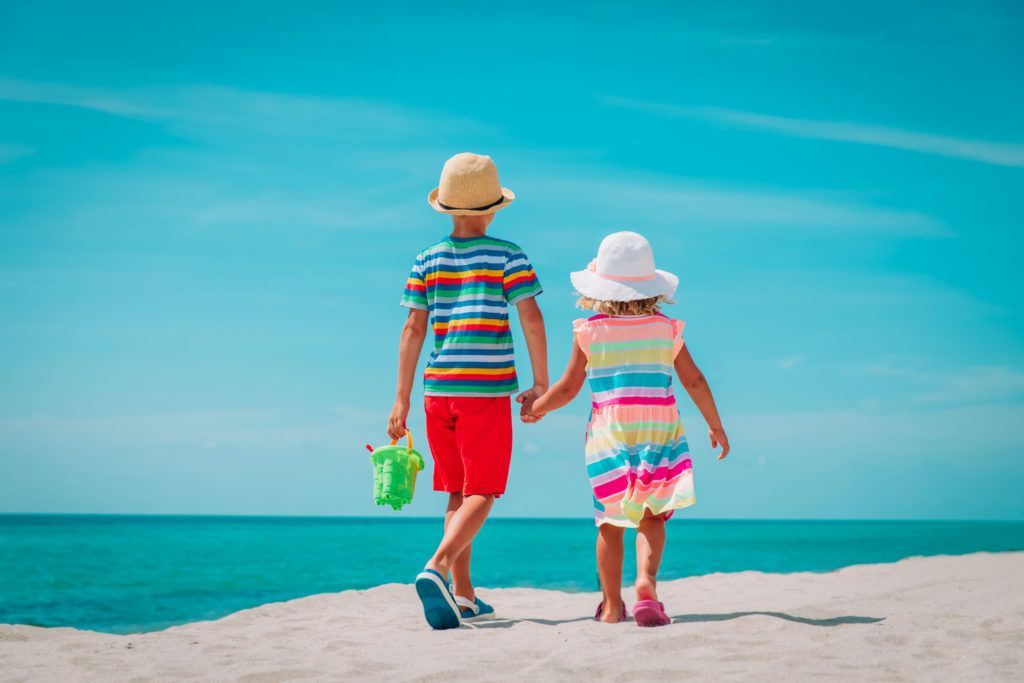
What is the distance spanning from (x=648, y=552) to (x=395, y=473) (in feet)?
4.43

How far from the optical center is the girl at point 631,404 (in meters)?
4.83

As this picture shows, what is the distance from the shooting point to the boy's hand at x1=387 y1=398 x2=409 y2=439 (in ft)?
17.3

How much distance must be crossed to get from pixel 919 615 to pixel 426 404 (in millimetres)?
2746

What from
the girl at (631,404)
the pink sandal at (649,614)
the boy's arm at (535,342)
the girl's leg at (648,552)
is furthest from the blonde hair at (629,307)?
the pink sandal at (649,614)

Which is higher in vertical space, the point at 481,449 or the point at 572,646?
the point at 481,449

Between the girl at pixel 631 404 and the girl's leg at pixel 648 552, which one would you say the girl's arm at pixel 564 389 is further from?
the girl's leg at pixel 648 552

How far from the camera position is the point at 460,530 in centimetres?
488

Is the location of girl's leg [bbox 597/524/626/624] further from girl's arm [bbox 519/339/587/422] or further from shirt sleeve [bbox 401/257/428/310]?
shirt sleeve [bbox 401/257/428/310]

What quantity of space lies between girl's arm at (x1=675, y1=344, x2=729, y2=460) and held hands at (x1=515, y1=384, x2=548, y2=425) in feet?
2.32

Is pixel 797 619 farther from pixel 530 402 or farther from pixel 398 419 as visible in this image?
pixel 398 419

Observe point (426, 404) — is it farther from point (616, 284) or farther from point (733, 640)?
point (733, 640)

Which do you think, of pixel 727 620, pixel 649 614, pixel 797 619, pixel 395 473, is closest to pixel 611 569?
pixel 649 614

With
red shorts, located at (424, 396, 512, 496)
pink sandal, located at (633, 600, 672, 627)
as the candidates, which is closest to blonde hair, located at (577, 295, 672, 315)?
red shorts, located at (424, 396, 512, 496)

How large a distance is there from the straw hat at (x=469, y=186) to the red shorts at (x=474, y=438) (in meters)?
1.03
